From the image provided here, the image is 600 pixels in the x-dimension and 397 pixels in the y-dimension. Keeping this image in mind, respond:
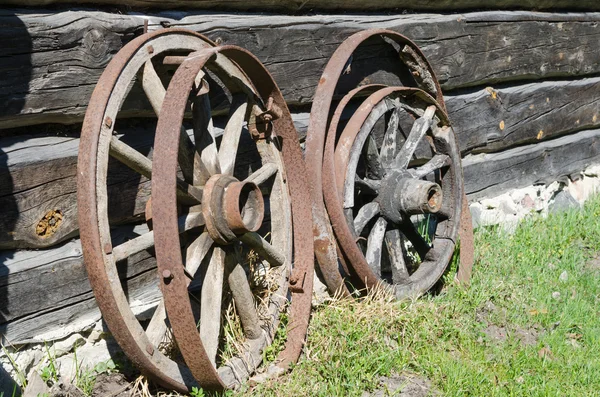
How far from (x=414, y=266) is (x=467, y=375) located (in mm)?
1108

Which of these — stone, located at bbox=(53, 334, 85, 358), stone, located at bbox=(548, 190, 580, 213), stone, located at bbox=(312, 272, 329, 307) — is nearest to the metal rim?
stone, located at bbox=(312, 272, 329, 307)

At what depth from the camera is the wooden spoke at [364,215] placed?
3.50 meters

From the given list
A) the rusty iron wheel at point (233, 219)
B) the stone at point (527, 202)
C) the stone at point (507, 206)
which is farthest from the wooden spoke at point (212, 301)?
the stone at point (527, 202)

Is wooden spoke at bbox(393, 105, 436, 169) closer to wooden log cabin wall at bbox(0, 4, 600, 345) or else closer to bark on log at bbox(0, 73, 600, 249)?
wooden log cabin wall at bbox(0, 4, 600, 345)

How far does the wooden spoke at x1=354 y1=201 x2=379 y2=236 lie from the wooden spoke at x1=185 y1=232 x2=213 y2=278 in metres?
0.98

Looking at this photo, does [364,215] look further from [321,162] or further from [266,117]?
[266,117]

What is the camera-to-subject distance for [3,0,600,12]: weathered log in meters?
2.88

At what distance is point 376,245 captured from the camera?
359cm

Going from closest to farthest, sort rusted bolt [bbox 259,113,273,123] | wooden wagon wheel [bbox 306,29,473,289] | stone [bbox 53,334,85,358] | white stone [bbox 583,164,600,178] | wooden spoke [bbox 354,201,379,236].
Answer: stone [bbox 53,334,85,358], rusted bolt [bbox 259,113,273,123], wooden wagon wheel [bbox 306,29,473,289], wooden spoke [bbox 354,201,379,236], white stone [bbox 583,164,600,178]

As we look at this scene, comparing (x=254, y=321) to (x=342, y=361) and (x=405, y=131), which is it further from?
(x=405, y=131)

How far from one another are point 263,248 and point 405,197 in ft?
3.05

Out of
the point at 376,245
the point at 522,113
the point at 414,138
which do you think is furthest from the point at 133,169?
the point at 522,113

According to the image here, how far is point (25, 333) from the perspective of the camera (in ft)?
8.70

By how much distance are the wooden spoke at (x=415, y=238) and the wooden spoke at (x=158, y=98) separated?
1412 millimetres
